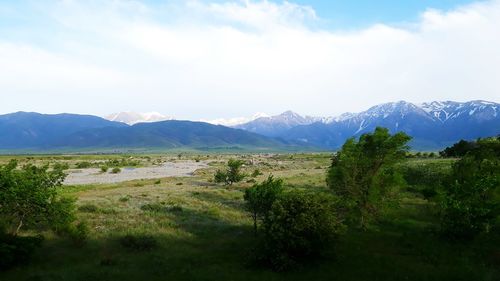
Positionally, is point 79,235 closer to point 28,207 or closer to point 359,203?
point 28,207

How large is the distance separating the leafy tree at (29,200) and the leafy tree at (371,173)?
2099 centimetres

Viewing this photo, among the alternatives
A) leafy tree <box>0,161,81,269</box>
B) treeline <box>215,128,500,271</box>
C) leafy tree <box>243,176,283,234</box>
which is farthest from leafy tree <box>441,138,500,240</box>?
leafy tree <box>0,161,81,269</box>

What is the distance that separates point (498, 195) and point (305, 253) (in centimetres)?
1619

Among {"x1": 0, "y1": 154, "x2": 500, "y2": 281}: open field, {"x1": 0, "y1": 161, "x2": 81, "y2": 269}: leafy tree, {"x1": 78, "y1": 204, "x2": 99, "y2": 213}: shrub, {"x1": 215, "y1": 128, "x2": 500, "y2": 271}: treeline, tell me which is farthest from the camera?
{"x1": 78, "y1": 204, "x2": 99, "y2": 213}: shrub

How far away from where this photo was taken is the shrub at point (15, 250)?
23766mm

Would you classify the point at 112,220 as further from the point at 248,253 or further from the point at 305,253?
the point at 305,253

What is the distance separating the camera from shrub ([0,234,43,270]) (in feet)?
78.0

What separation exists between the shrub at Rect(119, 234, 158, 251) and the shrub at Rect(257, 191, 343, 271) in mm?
8136

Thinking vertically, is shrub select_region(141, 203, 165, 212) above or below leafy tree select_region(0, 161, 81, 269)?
A: below

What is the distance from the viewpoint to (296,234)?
83.4ft

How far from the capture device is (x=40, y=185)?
28.3 metres

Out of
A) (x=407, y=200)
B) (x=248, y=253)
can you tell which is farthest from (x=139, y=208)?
(x=407, y=200)

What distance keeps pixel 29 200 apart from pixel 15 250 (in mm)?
3861

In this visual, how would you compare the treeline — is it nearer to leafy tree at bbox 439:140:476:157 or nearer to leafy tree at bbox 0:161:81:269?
leafy tree at bbox 0:161:81:269
